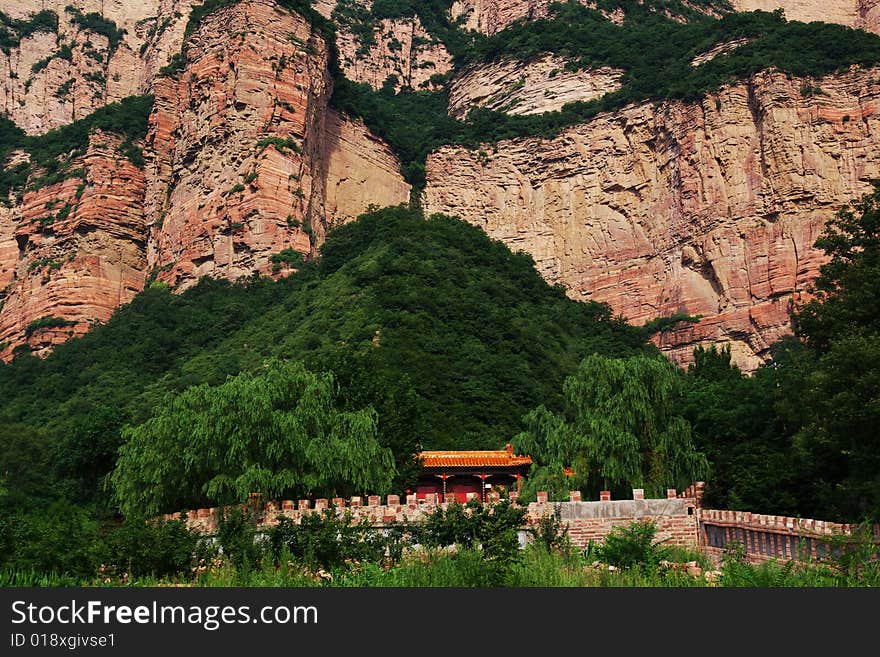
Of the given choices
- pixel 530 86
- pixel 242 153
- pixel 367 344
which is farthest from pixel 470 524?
pixel 530 86

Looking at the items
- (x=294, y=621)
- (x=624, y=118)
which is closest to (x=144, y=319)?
(x=624, y=118)

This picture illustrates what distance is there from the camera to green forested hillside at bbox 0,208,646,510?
34.2 meters

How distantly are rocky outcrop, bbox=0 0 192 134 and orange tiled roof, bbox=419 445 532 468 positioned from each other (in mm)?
64913

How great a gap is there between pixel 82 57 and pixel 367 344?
6331 centimetres

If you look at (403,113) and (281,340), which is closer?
(281,340)

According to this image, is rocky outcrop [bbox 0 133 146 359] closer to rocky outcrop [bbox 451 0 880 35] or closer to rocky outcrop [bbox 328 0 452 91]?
rocky outcrop [bbox 328 0 452 91]

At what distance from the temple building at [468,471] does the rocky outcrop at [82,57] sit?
65.2 meters

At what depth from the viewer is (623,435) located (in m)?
26.3

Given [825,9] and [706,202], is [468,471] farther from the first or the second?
[825,9]

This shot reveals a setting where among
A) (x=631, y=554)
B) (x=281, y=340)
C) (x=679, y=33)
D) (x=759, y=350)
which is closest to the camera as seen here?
(x=631, y=554)

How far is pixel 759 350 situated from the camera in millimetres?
50969

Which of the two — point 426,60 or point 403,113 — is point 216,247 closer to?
point 403,113

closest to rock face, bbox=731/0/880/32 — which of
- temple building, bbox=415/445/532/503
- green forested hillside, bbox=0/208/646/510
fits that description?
green forested hillside, bbox=0/208/646/510

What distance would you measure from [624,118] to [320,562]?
51.9 metres
